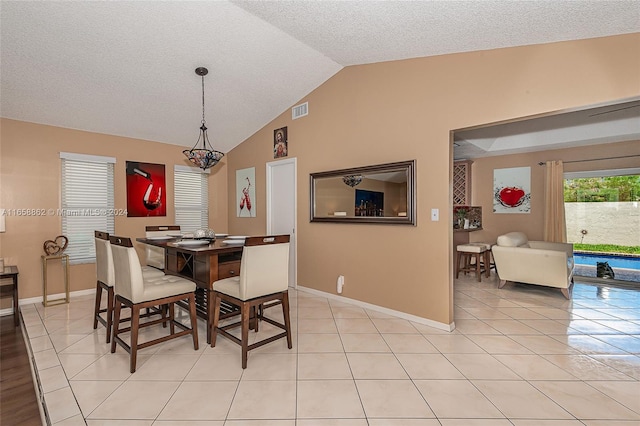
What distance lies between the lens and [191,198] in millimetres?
5324

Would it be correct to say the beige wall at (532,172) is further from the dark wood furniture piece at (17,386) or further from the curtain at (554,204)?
the dark wood furniture piece at (17,386)

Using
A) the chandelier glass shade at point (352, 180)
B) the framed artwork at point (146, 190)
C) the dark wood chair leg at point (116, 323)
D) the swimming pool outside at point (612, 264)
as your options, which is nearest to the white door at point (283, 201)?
the chandelier glass shade at point (352, 180)

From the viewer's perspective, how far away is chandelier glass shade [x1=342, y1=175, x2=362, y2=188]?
3.73m

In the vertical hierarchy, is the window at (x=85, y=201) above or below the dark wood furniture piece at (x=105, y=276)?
above

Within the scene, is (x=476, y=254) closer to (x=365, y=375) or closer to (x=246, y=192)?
(x=365, y=375)

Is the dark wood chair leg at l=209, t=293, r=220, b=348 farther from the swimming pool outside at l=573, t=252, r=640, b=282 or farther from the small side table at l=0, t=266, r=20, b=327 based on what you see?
the swimming pool outside at l=573, t=252, r=640, b=282

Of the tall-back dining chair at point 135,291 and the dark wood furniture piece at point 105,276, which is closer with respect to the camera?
the tall-back dining chair at point 135,291

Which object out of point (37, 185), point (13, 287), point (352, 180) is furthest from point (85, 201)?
point (352, 180)

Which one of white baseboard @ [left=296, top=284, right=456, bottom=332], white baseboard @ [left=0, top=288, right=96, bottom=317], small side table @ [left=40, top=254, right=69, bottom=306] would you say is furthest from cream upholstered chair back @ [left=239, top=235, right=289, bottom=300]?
white baseboard @ [left=0, top=288, right=96, bottom=317]

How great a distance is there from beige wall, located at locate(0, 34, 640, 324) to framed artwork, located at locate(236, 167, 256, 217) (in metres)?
0.32

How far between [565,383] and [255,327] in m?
2.60

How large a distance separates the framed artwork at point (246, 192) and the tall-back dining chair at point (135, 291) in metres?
2.60

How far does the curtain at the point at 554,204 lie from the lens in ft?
17.5

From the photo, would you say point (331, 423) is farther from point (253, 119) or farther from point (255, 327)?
point (253, 119)
